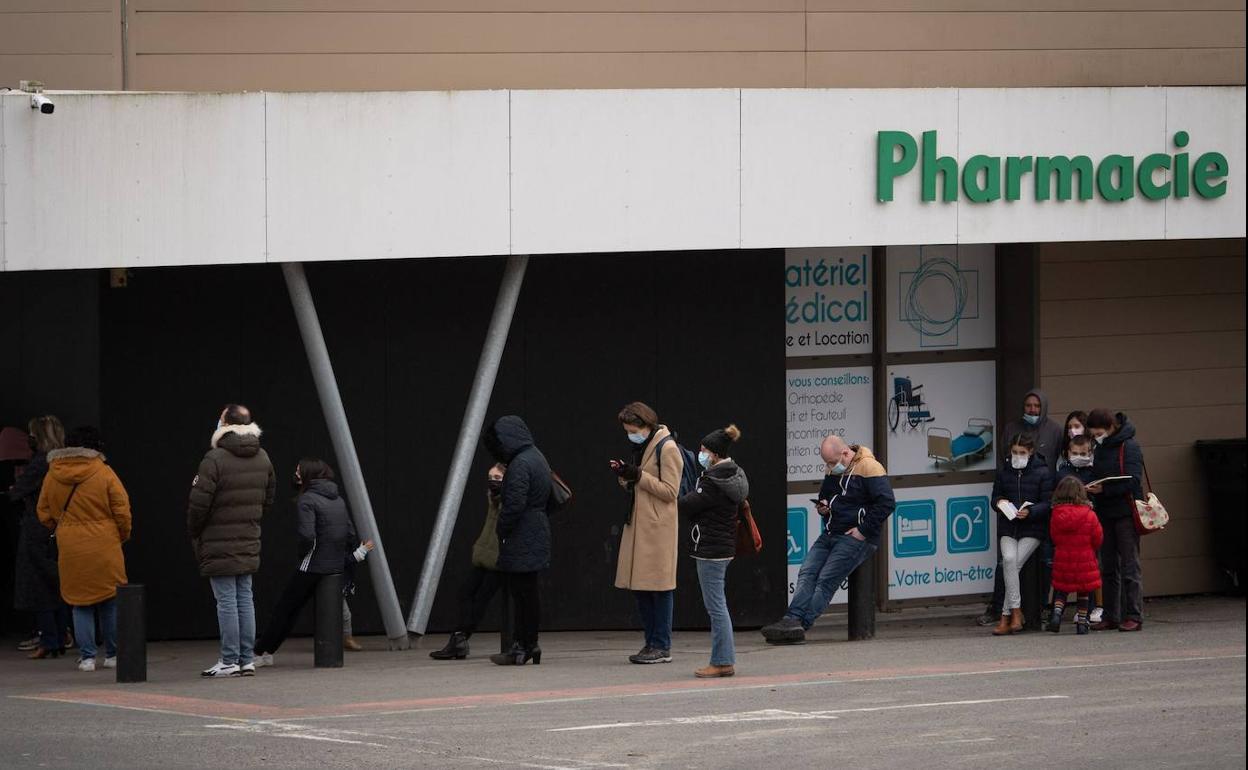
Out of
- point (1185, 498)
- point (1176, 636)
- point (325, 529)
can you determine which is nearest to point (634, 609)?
point (325, 529)

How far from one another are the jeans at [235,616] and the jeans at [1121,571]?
21.8 feet

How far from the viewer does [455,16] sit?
1461 centimetres

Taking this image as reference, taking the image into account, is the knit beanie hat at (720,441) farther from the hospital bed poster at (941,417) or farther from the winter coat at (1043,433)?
the hospital bed poster at (941,417)

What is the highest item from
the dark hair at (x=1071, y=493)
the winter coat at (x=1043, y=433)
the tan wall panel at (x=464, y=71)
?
the tan wall panel at (x=464, y=71)

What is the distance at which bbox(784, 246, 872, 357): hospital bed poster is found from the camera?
626 inches

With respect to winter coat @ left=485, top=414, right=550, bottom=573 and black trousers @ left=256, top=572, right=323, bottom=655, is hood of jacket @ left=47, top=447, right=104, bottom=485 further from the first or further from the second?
winter coat @ left=485, top=414, right=550, bottom=573

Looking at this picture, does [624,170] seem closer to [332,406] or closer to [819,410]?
[332,406]

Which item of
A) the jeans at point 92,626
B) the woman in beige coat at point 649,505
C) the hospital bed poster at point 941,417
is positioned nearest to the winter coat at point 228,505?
the jeans at point 92,626

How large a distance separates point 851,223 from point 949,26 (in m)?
2.32

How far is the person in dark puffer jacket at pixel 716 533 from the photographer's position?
11.8 metres

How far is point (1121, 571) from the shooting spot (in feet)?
46.9

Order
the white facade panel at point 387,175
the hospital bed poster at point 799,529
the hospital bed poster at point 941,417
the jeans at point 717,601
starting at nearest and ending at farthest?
1. the jeans at point 717,601
2. the white facade panel at point 387,175
3. the hospital bed poster at point 799,529
4. the hospital bed poster at point 941,417

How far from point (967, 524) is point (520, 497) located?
19.2ft

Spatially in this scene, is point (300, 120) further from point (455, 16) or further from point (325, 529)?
point (325, 529)
